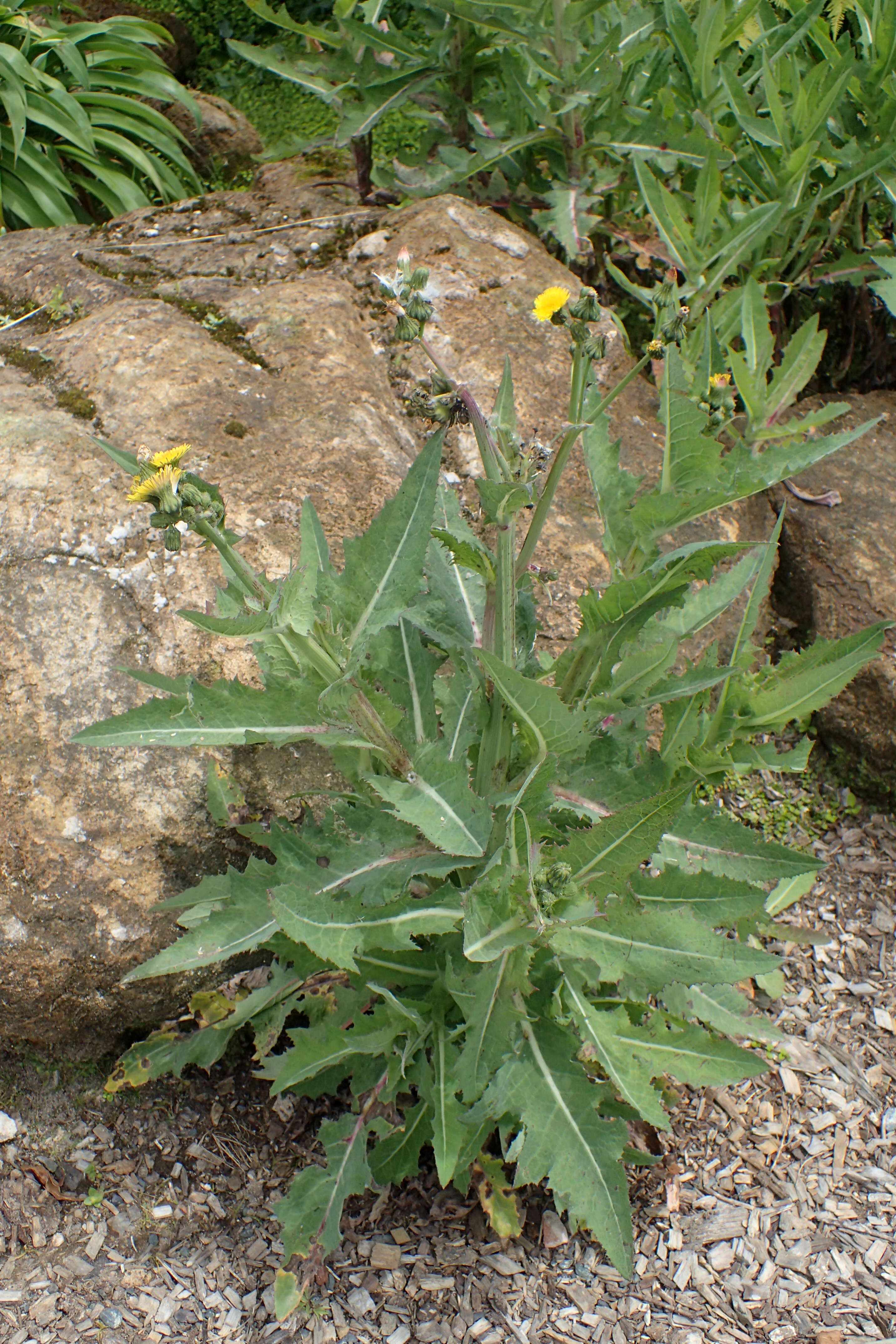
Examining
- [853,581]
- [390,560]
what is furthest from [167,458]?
[853,581]

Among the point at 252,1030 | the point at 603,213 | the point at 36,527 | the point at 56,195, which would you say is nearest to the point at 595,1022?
the point at 252,1030

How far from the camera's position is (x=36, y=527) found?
2725mm

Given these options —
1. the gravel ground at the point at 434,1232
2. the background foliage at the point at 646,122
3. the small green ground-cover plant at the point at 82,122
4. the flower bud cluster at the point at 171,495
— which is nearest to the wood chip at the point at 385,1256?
the gravel ground at the point at 434,1232

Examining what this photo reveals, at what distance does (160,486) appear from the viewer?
140cm

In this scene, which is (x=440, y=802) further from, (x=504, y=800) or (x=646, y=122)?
(x=646, y=122)

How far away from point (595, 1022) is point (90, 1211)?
1410 millimetres

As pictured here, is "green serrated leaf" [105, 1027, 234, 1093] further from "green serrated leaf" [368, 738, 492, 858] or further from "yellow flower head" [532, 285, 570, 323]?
"yellow flower head" [532, 285, 570, 323]

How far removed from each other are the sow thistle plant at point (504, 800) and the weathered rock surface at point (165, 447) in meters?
0.36

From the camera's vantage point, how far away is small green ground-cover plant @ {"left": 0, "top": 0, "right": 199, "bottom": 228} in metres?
5.33

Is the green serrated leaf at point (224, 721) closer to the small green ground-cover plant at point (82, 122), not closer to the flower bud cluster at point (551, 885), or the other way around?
the flower bud cluster at point (551, 885)

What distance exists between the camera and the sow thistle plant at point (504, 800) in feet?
5.42

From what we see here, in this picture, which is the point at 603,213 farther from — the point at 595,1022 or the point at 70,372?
the point at 595,1022

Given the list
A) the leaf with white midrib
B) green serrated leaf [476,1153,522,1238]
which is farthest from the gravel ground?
the leaf with white midrib

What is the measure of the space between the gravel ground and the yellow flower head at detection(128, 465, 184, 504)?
1738 mm
